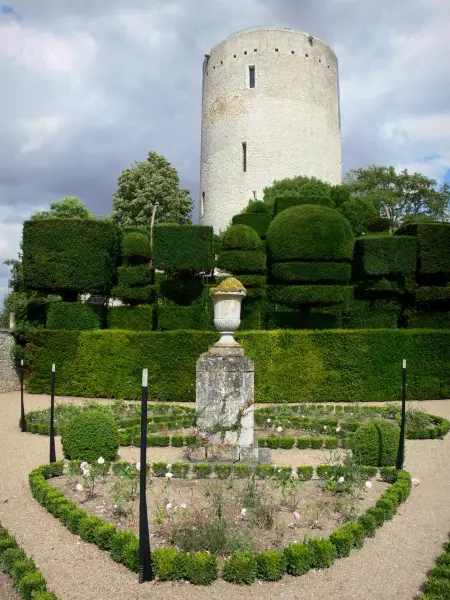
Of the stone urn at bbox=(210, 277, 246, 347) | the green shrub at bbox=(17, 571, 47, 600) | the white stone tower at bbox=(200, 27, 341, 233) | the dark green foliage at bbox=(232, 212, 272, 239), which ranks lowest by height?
the green shrub at bbox=(17, 571, 47, 600)

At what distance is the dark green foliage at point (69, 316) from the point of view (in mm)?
16547

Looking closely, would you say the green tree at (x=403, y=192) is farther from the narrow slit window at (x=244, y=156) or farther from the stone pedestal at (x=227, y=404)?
the stone pedestal at (x=227, y=404)

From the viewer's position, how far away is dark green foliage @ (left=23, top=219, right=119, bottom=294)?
55.8ft

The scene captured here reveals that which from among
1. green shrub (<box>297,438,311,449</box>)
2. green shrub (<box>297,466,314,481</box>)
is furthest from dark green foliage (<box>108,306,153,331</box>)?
green shrub (<box>297,466,314,481</box>)

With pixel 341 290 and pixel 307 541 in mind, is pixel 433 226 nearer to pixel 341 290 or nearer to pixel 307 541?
pixel 341 290

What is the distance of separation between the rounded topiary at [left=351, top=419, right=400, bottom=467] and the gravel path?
2.25ft

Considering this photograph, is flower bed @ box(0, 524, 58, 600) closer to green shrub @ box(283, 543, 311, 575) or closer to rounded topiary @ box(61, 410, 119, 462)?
green shrub @ box(283, 543, 311, 575)

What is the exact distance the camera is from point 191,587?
Answer: 13.6 feet

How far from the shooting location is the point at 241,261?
17297mm

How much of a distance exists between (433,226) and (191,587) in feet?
→ 51.9

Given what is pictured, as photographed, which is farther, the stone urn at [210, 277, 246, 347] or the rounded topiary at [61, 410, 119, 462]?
the stone urn at [210, 277, 246, 347]

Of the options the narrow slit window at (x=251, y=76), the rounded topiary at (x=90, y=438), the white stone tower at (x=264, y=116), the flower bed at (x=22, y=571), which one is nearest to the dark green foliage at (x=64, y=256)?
the rounded topiary at (x=90, y=438)

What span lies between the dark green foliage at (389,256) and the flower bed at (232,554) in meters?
12.5

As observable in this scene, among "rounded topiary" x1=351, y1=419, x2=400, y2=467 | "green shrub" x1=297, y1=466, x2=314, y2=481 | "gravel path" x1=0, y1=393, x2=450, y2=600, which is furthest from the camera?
"rounded topiary" x1=351, y1=419, x2=400, y2=467
